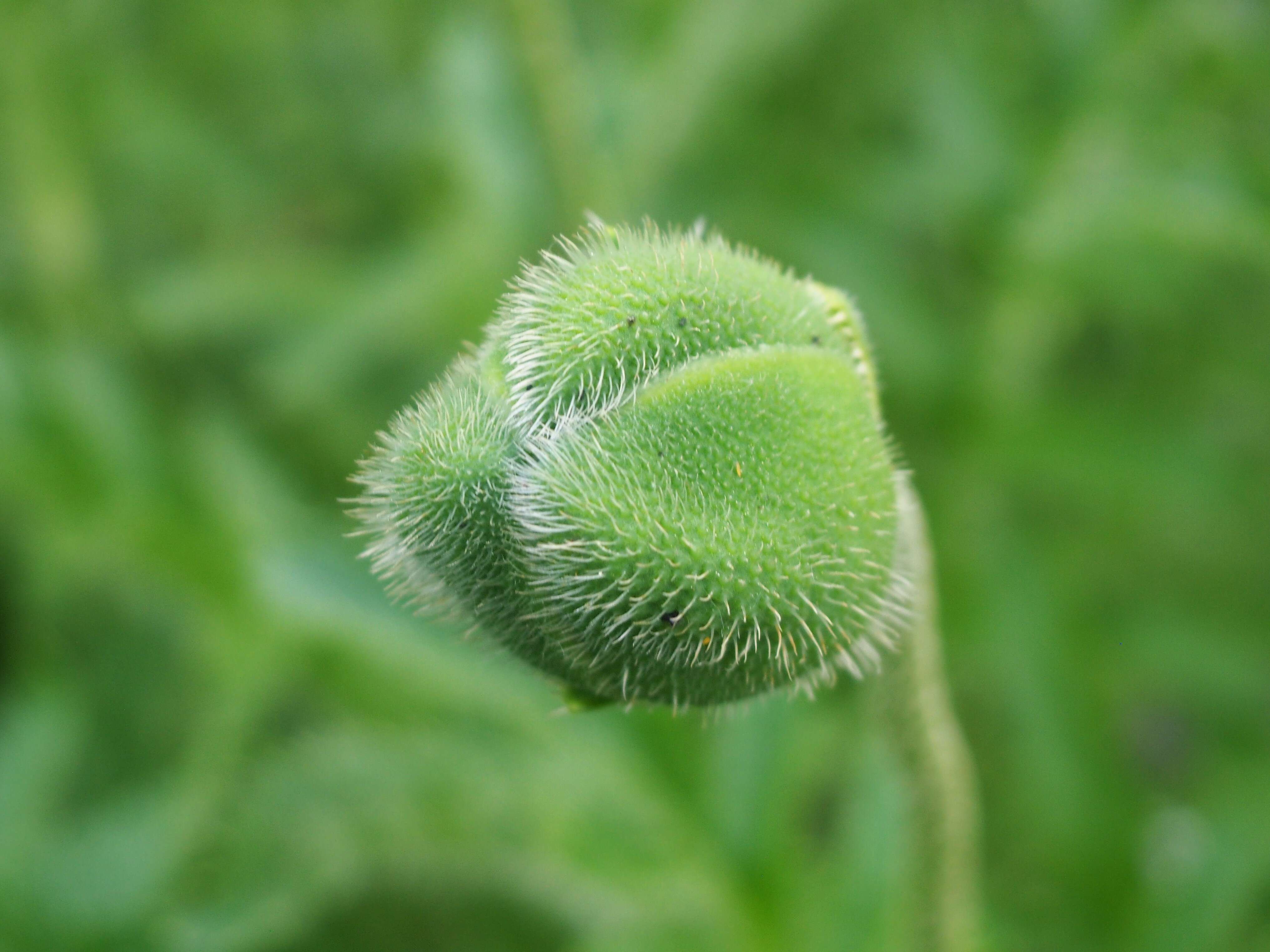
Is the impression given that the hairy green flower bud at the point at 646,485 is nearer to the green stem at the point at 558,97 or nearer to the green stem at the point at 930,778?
the green stem at the point at 930,778

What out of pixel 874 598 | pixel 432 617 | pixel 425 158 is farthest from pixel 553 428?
pixel 425 158

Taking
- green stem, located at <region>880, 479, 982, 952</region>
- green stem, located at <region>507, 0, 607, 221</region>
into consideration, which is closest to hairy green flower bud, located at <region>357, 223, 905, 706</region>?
green stem, located at <region>880, 479, 982, 952</region>

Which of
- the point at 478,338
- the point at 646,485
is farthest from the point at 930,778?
the point at 478,338

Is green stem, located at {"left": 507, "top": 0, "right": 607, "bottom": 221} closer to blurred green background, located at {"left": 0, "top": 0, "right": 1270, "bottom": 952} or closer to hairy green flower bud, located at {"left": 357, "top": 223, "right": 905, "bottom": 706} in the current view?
blurred green background, located at {"left": 0, "top": 0, "right": 1270, "bottom": 952}

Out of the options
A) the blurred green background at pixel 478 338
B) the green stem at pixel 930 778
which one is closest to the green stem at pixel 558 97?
the blurred green background at pixel 478 338

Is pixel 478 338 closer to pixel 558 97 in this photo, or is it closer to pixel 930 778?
pixel 558 97
